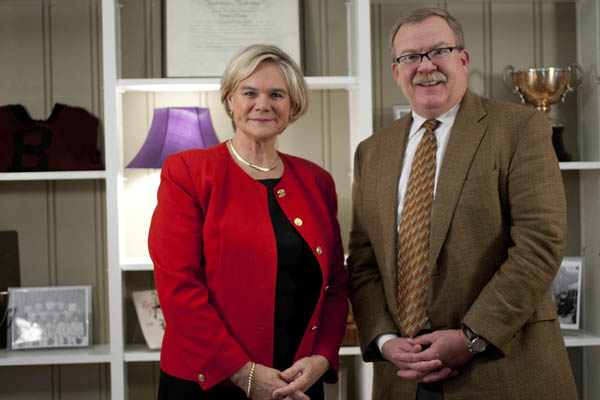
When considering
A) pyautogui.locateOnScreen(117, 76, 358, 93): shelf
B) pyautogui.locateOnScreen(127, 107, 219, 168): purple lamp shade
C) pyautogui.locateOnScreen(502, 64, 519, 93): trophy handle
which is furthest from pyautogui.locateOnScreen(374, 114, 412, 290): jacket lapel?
pyautogui.locateOnScreen(502, 64, 519, 93): trophy handle

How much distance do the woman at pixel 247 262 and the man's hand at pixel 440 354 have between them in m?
0.27

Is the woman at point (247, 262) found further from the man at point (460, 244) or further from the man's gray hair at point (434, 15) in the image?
the man's gray hair at point (434, 15)

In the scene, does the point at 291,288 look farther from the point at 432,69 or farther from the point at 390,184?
the point at 432,69

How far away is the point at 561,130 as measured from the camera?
103 inches

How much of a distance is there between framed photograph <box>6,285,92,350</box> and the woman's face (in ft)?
4.40

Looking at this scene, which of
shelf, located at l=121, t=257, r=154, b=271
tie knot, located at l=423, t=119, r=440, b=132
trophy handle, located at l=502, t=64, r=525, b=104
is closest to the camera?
tie knot, located at l=423, t=119, r=440, b=132

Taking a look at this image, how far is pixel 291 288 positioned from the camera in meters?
1.69

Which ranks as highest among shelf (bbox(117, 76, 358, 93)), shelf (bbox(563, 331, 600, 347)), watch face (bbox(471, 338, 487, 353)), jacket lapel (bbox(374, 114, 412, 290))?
shelf (bbox(117, 76, 358, 93))

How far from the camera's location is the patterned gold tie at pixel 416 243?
1625mm

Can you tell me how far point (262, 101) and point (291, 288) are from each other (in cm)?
53

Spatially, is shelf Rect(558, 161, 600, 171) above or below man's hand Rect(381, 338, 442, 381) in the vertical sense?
above

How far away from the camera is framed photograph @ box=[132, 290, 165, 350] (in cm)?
251

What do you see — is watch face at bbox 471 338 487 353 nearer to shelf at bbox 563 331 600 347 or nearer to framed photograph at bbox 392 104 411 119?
shelf at bbox 563 331 600 347

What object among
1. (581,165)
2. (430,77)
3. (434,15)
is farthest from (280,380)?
(581,165)
